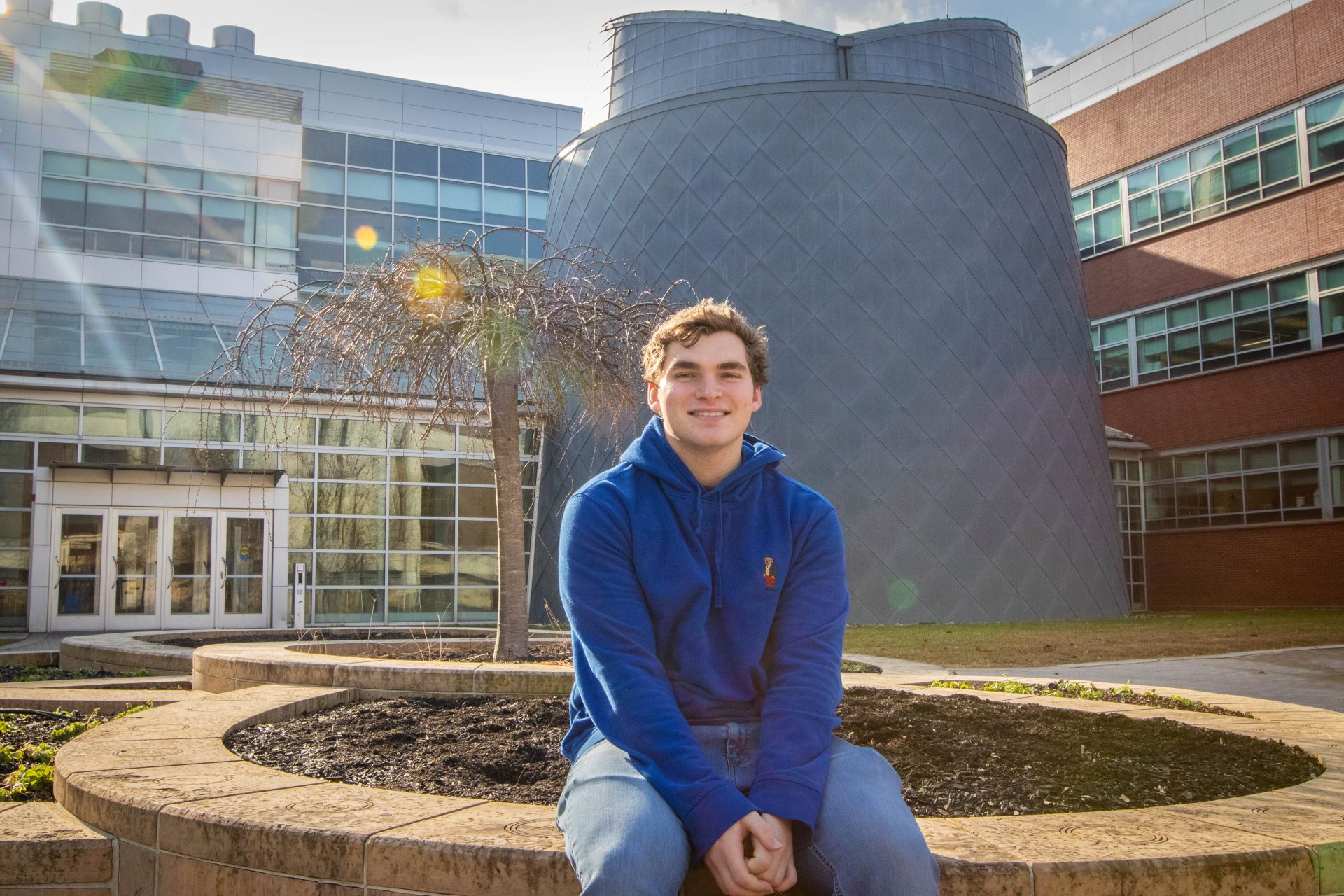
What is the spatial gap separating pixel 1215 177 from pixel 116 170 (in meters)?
26.5

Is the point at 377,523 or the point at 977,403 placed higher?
the point at 977,403

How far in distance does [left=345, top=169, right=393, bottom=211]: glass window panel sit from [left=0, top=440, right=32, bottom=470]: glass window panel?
1408 centimetres

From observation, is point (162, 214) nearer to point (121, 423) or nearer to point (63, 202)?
point (63, 202)

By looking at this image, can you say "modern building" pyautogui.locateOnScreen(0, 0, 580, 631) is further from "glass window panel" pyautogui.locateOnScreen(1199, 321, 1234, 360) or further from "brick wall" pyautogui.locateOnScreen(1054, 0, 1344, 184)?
"brick wall" pyautogui.locateOnScreen(1054, 0, 1344, 184)

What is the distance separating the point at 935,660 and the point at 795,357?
876 cm

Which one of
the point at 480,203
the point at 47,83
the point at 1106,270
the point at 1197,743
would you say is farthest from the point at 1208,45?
the point at 47,83

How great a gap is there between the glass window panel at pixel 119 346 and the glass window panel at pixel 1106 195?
22195mm

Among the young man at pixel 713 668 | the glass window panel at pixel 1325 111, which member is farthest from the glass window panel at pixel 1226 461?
the young man at pixel 713 668

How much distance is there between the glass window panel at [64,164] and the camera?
89.6 ft

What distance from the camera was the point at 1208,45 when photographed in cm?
2502

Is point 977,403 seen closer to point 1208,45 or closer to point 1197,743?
point 1208,45

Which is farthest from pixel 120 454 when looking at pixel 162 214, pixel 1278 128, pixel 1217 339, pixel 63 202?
pixel 1278 128

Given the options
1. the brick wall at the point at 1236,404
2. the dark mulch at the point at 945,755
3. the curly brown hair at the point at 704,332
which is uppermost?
the brick wall at the point at 1236,404

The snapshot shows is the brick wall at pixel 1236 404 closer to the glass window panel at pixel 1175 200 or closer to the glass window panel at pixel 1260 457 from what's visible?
the glass window panel at pixel 1260 457
